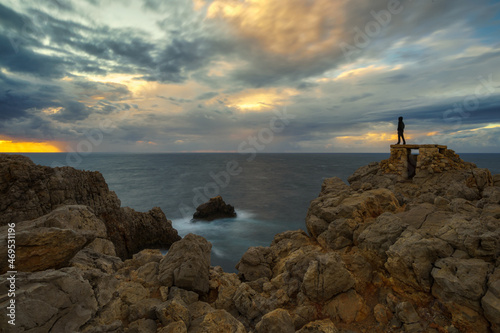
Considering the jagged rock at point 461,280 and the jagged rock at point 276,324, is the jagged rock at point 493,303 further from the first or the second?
the jagged rock at point 276,324

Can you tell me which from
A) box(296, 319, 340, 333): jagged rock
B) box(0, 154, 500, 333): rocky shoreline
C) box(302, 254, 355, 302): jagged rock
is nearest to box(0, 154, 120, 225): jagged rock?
box(0, 154, 500, 333): rocky shoreline

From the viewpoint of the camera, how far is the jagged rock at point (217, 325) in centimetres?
571

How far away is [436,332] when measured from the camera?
225 inches

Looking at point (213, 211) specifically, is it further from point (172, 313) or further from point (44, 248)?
point (44, 248)

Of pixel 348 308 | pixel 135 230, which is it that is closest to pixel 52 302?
pixel 348 308

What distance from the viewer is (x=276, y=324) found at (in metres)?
6.09

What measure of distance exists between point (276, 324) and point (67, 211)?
7079 mm

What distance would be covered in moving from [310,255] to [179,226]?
1064 inches

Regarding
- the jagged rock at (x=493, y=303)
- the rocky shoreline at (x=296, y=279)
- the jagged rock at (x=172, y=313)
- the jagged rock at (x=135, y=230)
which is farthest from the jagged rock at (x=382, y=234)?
the jagged rock at (x=135, y=230)

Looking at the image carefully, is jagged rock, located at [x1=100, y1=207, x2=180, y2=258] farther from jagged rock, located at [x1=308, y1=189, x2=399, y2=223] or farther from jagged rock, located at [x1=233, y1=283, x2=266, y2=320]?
jagged rock, located at [x1=308, y1=189, x2=399, y2=223]

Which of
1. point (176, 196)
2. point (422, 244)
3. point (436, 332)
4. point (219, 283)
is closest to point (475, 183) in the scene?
→ point (422, 244)

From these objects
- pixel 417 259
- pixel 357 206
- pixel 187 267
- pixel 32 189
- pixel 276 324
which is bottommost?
pixel 276 324

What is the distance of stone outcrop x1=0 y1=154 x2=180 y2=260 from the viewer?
6.06 meters

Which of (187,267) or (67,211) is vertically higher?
(67,211)
